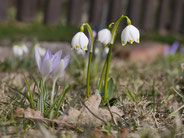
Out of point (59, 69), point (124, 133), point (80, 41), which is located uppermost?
point (80, 41)

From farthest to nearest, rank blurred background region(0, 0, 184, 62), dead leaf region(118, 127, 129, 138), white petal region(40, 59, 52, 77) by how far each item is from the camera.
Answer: blurred background region(0, 0, 184, 62)
white petal region(40, 59, 52, 77)
dead leaf region(118, 127, 129, 138)

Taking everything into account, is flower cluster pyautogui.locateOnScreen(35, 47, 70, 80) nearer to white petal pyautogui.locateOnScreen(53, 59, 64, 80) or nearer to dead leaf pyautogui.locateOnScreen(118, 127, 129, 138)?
white petal pyautogui.locateOnScreen(53, 59, 64, 80)

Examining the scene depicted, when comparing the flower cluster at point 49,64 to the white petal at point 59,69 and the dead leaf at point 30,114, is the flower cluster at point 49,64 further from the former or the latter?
the dead leaf at point 30,114

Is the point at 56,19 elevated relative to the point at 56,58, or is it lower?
elevated

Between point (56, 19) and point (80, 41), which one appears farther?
point (56, 19)

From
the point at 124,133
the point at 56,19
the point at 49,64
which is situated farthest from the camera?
the point at 56,19

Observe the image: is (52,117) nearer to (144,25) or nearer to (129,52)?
(129,52)

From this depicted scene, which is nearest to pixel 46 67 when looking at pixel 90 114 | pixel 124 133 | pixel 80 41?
pixel 80 41

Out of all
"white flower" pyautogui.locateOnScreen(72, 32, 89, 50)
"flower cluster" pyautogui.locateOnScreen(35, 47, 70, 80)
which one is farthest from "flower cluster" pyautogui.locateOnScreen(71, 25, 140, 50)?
"flower cluster" pyautogui.locateOnScreen(35, 47, 70, 80)

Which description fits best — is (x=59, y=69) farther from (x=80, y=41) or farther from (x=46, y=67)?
(x=80, y=41)

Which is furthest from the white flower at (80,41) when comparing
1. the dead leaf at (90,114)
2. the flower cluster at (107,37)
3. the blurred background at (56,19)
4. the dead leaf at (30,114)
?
the blurred background at (56,19)

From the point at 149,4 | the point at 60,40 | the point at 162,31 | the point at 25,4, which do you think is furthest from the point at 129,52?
the point at 162,31
